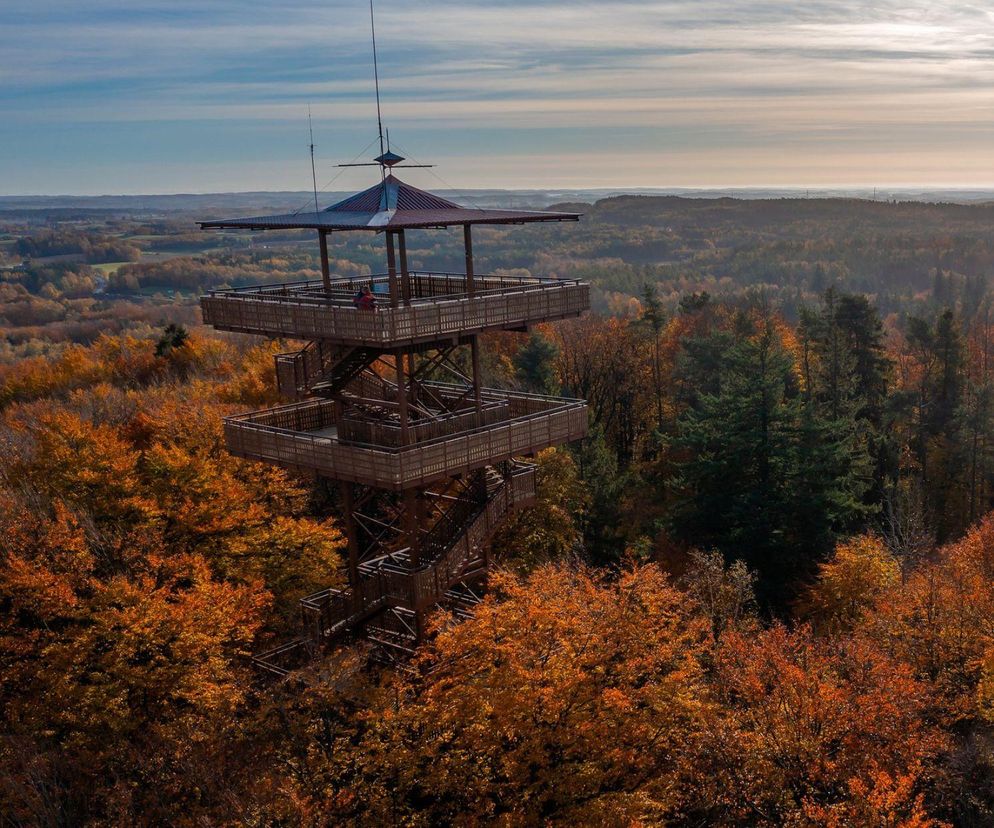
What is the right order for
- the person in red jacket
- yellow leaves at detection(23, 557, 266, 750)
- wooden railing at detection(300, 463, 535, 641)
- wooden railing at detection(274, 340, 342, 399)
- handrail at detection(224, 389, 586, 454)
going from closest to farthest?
the person in red jacket, handrail at detection(224, 389, 586, 454), yellow leaves at detection(23, 557, 266, 750), wooden railing at detection(300, 463, 535, 641), wooden railing at detection(274, 340, 342, 399)

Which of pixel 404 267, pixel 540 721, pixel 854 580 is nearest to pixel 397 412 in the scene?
pixel 404 267

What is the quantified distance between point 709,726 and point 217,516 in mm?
20330

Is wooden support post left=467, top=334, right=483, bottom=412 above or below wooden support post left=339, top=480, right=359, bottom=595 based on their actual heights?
above

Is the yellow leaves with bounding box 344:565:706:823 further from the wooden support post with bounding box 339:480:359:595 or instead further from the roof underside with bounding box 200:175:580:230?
the roof underside with bounding box 200:175:580:230

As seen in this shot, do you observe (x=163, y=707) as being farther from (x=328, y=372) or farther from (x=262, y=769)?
(x=328, y=372)

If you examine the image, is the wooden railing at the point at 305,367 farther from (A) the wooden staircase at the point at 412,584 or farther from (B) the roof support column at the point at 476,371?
(A) the wooden staircase at the point at 412,584

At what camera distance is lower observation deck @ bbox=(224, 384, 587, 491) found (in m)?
24.9

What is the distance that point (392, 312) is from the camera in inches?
928

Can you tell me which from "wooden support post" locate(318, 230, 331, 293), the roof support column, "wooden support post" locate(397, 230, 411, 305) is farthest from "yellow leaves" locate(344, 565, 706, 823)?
"wooden support post" locate(318, 230, 331, 293)

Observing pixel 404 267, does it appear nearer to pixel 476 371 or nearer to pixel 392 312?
pixel 476 371

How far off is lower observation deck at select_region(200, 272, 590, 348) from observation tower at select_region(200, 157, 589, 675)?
0.14 ft

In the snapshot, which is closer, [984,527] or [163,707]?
[163,707]

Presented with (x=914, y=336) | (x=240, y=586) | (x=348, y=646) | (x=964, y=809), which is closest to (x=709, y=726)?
(x=964, y=809)

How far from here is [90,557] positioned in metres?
31.0
